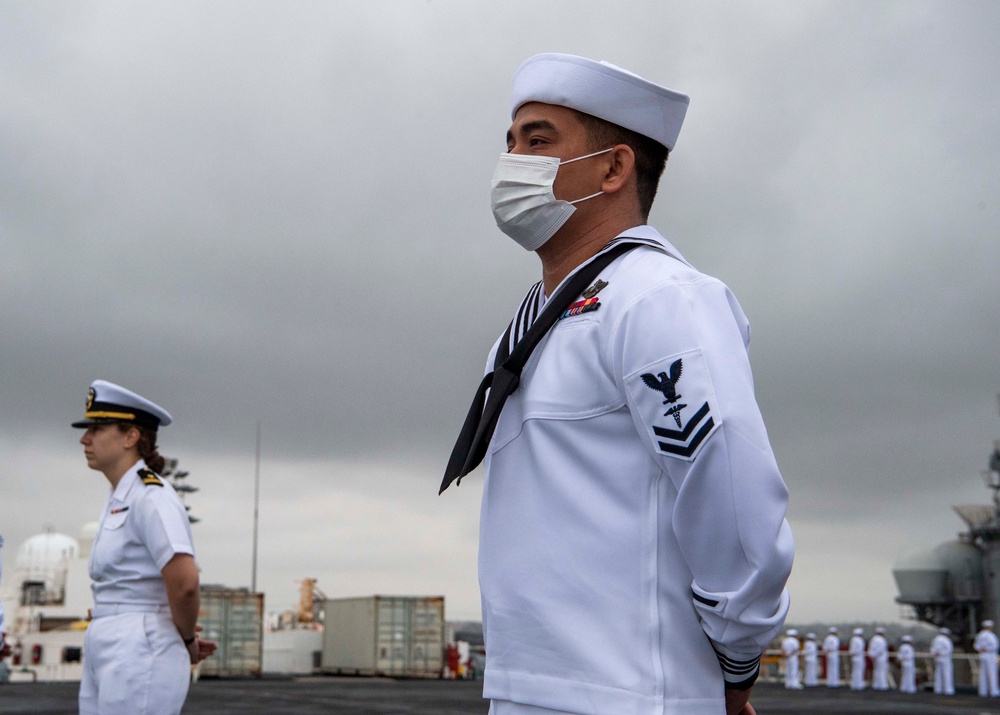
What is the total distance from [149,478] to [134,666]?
0.94m

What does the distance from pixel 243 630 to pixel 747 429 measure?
131 ft

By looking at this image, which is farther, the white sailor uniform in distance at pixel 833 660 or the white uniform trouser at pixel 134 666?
the white sailor uniform in distance at pixel 833 660

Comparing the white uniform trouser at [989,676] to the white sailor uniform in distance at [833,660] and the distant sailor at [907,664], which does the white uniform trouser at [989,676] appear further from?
the white sailor uniform in distance at [833,660]

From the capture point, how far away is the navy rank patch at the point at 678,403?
1.88 metres

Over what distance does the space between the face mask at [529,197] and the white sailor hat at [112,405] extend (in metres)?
3.64

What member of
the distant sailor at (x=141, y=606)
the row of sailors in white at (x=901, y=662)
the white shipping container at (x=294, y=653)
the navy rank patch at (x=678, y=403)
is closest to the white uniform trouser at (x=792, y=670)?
the row of sailors in white at (x=901, y=662)

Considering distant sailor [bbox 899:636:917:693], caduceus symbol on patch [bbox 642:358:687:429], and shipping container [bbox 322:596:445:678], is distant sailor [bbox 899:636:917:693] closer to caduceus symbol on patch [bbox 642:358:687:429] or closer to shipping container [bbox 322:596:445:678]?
A: shipping container [bbox 322:596:445:678]

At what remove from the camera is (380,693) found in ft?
79.8


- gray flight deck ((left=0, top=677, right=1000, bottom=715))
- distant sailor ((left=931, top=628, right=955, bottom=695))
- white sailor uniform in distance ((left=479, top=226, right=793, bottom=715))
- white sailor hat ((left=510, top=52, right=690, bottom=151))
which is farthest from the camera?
distant sailor ((left=931, top=628, right=955, bottom=695))

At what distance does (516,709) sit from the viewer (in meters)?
2.04

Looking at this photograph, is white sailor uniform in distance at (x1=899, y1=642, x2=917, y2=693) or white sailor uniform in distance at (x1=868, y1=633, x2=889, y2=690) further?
white sailor uniform in distance at (x1=868, y1=633, x2=889, y2=690)

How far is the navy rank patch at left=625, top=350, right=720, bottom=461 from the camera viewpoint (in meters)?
1.88

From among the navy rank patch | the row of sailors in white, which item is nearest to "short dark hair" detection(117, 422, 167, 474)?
the navy rank patch

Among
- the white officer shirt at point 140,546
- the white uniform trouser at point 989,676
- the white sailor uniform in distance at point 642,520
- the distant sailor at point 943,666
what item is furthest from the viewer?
the distant sailor at point 943,666
